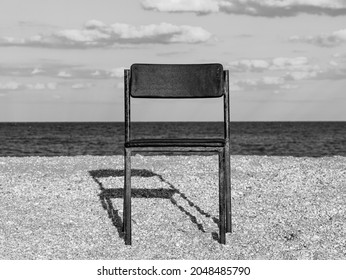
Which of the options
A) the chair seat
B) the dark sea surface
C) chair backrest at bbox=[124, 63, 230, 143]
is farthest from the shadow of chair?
the dark sea surface

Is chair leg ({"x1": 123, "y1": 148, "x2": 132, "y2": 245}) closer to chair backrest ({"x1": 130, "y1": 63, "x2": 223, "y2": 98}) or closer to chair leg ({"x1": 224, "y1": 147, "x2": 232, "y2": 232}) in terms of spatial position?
chair backrest ({"x1": 130, "y1": 63, "x2": 223, "y2": 98})

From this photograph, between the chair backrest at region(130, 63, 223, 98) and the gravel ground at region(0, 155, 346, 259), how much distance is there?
149cm

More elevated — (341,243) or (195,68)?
(195,68)

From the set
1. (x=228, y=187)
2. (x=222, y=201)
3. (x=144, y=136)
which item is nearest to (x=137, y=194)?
(x=228, y=187)

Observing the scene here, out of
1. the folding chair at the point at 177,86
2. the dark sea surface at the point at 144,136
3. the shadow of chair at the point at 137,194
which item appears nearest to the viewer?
the folding chair at the point at 177,86

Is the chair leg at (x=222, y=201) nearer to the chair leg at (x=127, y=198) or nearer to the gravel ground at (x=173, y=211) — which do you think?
the gravel ground at (x=173, y=211)

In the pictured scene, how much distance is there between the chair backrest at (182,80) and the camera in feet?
20.1

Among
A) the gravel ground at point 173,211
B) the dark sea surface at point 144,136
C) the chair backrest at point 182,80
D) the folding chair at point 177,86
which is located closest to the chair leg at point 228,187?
the folding chair at point 177,86

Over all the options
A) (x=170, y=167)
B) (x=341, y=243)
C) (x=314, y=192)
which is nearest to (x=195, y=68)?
(x=341, y=243)

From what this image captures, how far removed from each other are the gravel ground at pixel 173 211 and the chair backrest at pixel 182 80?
4.89 ft
